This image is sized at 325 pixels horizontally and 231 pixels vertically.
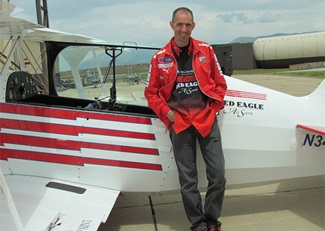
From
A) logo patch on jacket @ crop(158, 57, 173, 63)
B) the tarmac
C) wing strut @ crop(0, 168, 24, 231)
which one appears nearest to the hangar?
the tarmac

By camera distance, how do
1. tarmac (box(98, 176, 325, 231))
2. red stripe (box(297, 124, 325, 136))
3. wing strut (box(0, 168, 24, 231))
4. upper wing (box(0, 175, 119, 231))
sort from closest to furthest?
1. wing strut (box(0, 168, 24, 231))
2. upper wing (box(0, 175, 119, 231))
3. red stripe (box(297, 124, 325, 136))
4. tarmac (box(98, 176, 325, 231))

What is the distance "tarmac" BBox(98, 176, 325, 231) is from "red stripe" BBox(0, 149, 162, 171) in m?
0.58

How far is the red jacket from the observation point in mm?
3037

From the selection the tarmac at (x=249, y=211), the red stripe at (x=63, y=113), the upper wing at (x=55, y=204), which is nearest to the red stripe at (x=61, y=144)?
the red stripe at (x=63, y=113)

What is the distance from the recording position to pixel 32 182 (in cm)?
340

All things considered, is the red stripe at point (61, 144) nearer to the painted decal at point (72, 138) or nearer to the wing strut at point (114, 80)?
the painted decal at point (72, 138)

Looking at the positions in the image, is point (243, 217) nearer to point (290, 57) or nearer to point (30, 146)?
point (30, 146)

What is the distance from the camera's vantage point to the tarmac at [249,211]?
143 inches

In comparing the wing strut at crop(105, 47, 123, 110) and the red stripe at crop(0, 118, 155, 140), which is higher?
the wing strut at crop(105, 47, 123, 110)

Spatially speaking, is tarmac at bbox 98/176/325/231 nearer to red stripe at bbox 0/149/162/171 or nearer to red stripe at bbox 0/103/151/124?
red stripe at bbox 0/149/162/171

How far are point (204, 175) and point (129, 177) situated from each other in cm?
73

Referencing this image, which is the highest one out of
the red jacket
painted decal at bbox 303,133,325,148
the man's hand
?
the red jacket

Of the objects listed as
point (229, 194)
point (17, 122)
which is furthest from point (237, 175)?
point (17, 122)

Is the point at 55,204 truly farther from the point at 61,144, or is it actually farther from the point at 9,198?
the point at 9,198
